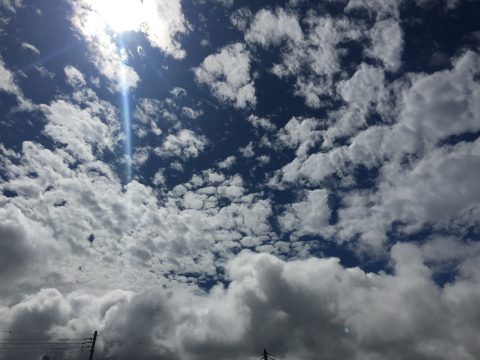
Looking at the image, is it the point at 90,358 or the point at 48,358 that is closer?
the point at 90,358

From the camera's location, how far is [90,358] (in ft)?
171

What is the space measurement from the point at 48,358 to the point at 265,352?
6662 cm

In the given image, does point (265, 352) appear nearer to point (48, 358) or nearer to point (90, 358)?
point (90, 358)

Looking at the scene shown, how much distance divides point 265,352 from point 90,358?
3052cm

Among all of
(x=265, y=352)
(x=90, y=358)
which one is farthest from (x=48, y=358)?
(x=265, y=352)

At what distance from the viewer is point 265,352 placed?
5256 cm

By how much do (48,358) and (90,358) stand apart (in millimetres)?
43478

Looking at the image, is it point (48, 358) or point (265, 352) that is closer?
point (265, 352)

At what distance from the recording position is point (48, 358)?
82.0 m
